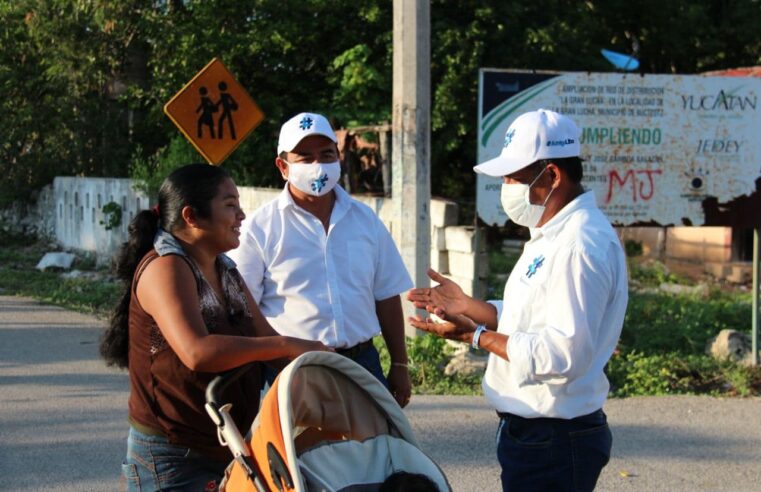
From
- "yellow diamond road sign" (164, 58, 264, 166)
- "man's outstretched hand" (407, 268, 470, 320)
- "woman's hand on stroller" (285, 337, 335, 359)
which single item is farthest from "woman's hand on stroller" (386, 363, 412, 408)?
"yellow diamond road sign" (164, 58, 264, 166)

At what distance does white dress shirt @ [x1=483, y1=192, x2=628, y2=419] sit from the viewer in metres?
2.70

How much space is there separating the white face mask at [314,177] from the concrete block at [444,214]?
15.9 feet

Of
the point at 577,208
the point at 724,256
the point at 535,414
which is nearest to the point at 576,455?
the point at 535,414

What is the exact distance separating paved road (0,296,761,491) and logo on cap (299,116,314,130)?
2.35 m

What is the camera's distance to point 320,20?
1745 cm

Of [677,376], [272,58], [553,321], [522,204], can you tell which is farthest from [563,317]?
[272,58]

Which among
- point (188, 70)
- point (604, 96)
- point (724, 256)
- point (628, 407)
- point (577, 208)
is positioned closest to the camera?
point (577, 208)

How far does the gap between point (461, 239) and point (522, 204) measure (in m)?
5.61

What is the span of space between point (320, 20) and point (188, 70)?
2.52 m

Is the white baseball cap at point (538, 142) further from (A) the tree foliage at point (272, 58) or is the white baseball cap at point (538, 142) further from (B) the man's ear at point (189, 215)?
(A) the tree foliage at point (272, 58)

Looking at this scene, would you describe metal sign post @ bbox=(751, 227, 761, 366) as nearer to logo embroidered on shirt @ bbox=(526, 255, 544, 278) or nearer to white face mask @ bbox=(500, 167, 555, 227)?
white face mask @ bbox=(500, 167, 555, 227)

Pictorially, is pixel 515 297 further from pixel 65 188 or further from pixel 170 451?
pixel 65 188

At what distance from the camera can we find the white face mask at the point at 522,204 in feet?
9.62

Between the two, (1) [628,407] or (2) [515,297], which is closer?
(2) [515,297]
